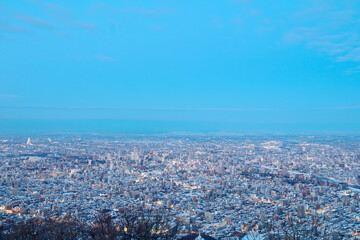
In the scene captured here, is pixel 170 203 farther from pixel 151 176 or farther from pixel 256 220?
pixel 151 176

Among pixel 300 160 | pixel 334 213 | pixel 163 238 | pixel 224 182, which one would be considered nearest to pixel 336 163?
pixel 300 160

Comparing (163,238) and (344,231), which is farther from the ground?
(163,238)

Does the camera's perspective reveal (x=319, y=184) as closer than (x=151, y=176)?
Yes

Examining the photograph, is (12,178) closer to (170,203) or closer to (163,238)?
(170,203)

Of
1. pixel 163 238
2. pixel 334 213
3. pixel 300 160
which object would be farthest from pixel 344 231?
pixel 300 160

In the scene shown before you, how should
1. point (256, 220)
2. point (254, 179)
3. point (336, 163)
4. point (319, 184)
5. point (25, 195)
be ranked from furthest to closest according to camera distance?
point (336, 163) → point (254, 179) → point (319, 184) → point (25, 195) → point (256, 220)

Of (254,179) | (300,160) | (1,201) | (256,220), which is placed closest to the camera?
(256,220)
